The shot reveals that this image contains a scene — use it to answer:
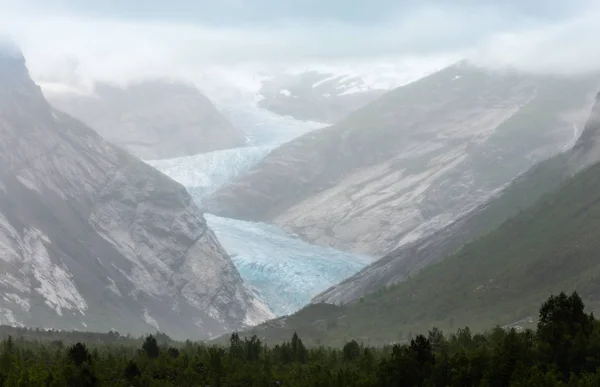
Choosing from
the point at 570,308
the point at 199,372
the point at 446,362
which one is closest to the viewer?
the point at 446,362

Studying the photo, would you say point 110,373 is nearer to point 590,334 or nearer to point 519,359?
point 519,359

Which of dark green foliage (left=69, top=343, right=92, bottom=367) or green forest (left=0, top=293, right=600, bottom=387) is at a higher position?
dark green foliage (left=69, top=343, right=92, bottom=367)

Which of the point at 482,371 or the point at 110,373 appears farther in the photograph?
the point at 110,373

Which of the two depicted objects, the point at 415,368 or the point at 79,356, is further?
the point at 79,356

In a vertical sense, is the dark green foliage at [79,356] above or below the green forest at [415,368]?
above

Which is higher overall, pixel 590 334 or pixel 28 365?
pixel 28 365

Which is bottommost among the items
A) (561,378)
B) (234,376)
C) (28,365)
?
(561,378)

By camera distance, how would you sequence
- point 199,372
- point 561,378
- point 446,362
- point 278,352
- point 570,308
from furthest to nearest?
point 278,352 → point 199,372 → point 570,308 → point 446,362 → point 561,378

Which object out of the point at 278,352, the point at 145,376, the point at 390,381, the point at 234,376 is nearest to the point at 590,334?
the point at 390,381

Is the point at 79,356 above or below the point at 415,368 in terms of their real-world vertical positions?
above

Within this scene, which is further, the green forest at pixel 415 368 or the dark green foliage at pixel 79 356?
the dark green foliage at pixel 79 356

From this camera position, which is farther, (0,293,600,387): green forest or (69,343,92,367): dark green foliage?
(69,343,92,367): dark green foliage
